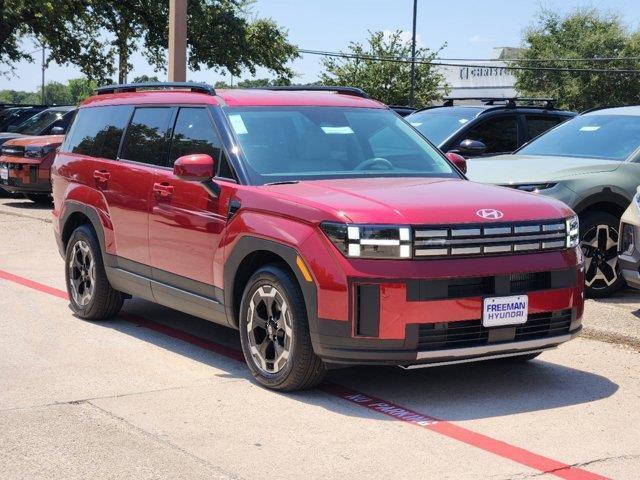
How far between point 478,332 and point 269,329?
125 cm

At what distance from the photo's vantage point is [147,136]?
7.94 m

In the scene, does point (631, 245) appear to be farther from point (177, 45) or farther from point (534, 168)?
point (177, 45)

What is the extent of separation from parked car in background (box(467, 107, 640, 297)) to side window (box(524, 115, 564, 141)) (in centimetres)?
286

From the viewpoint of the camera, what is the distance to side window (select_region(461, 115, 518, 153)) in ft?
43.3

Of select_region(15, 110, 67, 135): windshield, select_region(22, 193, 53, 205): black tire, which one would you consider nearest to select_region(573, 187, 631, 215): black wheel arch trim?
select_region(22, 193, 53, 205): black tire

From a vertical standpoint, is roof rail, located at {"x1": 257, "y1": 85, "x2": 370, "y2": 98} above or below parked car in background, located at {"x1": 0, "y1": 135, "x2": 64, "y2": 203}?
above

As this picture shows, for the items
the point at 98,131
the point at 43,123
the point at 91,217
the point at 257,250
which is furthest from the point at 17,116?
the point at 257,250

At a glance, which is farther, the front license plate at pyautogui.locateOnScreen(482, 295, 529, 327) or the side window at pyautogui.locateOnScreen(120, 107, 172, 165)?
the side window at pyautogui.locateOnScreen(120, 107, 172, 165)

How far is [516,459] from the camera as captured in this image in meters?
5.16

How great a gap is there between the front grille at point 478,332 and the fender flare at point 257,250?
0.62m

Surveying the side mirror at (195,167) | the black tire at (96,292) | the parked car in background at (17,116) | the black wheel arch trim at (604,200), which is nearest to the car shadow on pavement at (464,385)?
the black tire at (96,292)

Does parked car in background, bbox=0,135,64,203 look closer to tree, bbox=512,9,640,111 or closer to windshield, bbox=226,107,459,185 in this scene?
Answer: windshield, bbox=226,107,459,185

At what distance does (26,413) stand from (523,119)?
9.18m

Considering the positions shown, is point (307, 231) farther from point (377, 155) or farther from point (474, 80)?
point (474, 80)
